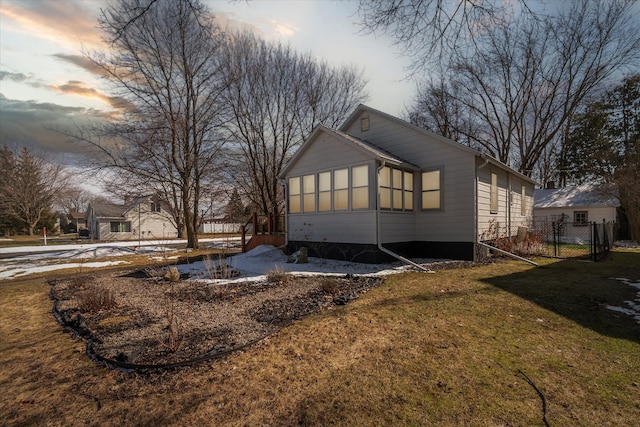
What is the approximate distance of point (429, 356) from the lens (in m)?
3.41

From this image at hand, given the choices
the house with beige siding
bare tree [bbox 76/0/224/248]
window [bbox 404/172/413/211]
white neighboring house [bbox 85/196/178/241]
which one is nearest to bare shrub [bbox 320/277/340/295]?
the house with beige siding

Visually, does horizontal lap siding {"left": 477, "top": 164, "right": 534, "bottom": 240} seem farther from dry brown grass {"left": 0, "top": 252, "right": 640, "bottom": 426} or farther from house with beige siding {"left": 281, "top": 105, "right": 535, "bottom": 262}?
dry brown grass {"left": 0, "top": 252, "right": 640, "bottom": 426}

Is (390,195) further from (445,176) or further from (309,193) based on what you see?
(309,193)

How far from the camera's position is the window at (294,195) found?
42.0 ft

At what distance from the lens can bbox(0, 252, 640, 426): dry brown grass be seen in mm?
2449

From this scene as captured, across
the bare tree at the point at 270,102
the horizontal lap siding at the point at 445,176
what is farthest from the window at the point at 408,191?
the bare tree at the point at 270,102

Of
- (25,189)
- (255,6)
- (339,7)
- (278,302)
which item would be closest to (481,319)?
(278,302)

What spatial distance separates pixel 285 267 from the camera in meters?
10.2

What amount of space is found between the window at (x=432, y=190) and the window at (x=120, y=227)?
36.9m

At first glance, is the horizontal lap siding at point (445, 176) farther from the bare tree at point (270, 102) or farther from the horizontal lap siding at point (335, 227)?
the bare tree at point (270, 102)

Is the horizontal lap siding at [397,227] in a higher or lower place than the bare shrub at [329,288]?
higher

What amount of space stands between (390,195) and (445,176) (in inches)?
90.1

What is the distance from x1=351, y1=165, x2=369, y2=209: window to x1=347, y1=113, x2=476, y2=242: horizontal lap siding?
1.61m

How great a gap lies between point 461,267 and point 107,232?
38.9m
